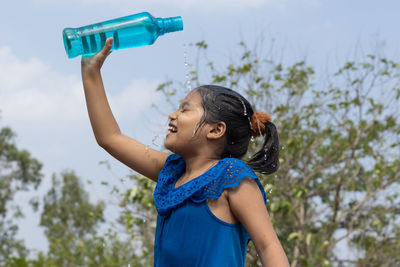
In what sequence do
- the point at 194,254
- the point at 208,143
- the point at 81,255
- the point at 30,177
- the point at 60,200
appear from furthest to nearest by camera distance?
the point at 60,200
the point at 30,177
the point at 81,255
the point at 208,143
the point at 194,254

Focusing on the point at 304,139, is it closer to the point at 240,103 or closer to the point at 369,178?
the point at 369,178

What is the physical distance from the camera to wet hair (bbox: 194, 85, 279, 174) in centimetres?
161

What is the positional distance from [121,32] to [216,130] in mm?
426

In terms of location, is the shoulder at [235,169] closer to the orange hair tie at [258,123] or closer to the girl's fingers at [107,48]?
the orange hair tie at [258,123]

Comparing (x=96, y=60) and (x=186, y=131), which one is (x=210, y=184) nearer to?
(x=186, y=131)

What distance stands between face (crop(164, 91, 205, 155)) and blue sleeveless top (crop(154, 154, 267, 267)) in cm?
10

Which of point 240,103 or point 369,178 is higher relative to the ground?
point 240,103

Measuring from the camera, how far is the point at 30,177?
1541cm

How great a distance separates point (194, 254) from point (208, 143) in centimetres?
32

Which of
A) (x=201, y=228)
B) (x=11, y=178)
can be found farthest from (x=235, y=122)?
(x=11, y=178)

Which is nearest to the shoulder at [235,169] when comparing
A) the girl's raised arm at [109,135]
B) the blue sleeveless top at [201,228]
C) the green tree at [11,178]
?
the blue sleeveless top at [201,228]

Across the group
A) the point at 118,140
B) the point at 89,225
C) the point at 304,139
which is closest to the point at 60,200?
the point at 89,225

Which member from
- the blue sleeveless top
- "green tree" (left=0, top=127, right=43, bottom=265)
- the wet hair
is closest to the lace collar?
the blue sleeveless top

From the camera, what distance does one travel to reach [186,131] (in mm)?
1578
